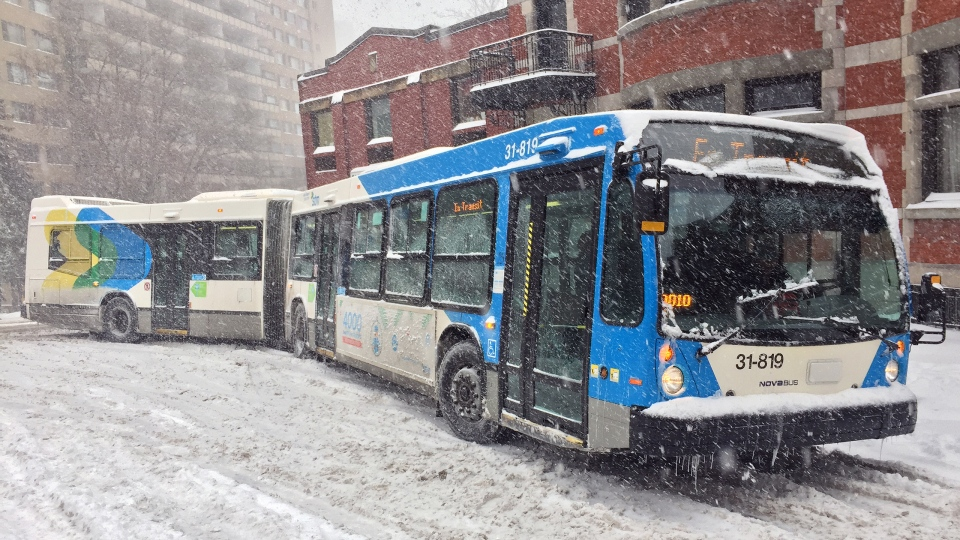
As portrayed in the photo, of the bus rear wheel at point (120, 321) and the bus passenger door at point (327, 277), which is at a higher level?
the bus passenger door at point (327, 277)

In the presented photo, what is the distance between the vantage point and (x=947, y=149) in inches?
507

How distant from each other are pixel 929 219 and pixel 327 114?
20.8 m

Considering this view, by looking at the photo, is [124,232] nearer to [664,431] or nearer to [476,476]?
[476,476]

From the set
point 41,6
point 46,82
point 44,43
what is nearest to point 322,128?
point 46,82

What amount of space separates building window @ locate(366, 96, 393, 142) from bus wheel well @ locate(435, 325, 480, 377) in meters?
18.4

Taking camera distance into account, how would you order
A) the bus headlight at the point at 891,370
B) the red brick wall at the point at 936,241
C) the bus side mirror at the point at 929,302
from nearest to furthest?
the bus headlight at the point at 891,370 < the bus side mirror at the point at 929,302 < the red brick wall at the point at 936,241

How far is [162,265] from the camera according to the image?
16.0 meters

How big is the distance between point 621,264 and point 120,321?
45.8 ft

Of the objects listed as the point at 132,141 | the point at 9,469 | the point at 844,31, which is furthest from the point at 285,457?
the point at 132,141

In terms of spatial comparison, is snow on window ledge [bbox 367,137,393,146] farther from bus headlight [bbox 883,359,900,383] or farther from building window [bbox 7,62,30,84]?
building window [bbox 7,62,30,84]

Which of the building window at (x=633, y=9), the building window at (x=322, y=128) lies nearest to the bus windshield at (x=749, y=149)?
the building window at (x=633, y=9)

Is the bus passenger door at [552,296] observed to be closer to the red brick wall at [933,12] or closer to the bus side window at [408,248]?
the bus side window at [408,248]

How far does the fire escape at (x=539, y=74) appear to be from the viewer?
18.3 metres

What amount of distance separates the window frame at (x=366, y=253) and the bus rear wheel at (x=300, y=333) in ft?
8.53
